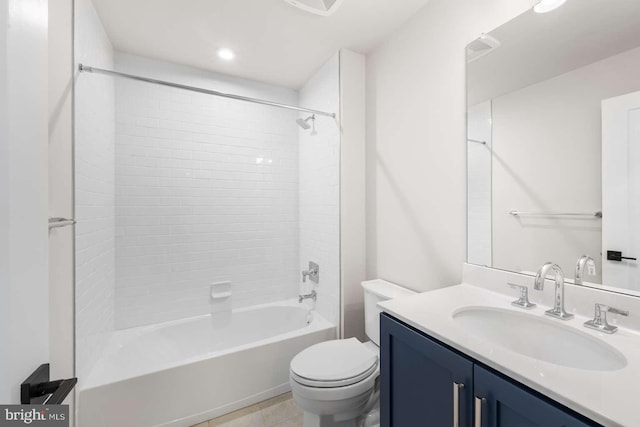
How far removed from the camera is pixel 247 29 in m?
1.84

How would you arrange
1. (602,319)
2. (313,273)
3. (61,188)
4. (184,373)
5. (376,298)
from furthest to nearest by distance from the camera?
(313,273), (376,298), (184,373), (61,188), (602,319)

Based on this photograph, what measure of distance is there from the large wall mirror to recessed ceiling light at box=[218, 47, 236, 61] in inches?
67.0

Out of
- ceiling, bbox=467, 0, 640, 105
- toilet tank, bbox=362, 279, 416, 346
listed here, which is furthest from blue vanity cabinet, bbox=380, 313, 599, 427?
ceiling, bbox=467, 0, 640, 105

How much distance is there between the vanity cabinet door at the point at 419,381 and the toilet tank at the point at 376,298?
0.58 meters

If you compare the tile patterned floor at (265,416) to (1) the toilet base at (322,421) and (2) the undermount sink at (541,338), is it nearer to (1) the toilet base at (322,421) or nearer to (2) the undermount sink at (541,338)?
(1) the toilet base at (322,421)

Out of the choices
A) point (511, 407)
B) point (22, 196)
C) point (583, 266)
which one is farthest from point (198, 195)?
point (583, 266)

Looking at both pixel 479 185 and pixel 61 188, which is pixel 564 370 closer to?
pixel 479 185

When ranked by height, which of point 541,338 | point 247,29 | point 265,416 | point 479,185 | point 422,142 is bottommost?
point 265,416

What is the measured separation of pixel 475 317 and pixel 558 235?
1.60 feet

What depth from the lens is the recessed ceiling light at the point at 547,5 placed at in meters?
1.13

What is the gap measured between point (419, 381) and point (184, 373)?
1417 millimetres

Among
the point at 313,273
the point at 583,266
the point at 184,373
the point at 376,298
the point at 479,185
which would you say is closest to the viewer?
the point at 583,266

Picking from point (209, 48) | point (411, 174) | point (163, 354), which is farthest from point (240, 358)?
point (209, 48)

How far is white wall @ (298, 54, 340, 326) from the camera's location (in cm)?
218
